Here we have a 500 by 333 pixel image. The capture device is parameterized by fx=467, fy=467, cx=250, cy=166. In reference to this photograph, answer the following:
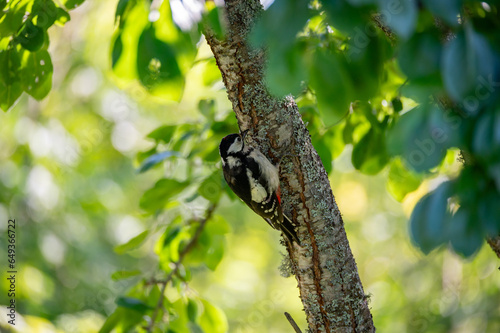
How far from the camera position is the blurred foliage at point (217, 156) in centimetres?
65

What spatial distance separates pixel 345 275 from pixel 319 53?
1.11 metres

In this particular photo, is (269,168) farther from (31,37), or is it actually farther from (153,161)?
(31,37)

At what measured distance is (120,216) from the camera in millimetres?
5289

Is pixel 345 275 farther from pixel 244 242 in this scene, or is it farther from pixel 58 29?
pixel 244 242

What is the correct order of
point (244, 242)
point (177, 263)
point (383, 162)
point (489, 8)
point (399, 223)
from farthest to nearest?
point (244, 242)
point (399, 223)
point (177, 263)
point (383, 162)
point (489, 8)

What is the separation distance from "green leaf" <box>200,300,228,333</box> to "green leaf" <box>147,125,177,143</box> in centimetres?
87

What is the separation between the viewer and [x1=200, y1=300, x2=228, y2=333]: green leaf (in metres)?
2.44

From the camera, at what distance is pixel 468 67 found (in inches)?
23.8

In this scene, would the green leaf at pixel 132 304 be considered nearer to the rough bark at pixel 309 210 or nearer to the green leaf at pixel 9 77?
the rough bark at pixel 309 210

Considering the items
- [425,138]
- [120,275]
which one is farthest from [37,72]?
[425,138]

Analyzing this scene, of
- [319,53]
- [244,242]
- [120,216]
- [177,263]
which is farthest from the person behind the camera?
[244,242]

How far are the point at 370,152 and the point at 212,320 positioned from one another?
119cm

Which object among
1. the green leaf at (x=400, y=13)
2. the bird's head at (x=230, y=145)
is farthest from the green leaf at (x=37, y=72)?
the green leaf at (x=400, y=13)

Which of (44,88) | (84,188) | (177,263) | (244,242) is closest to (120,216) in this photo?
(84,188)
